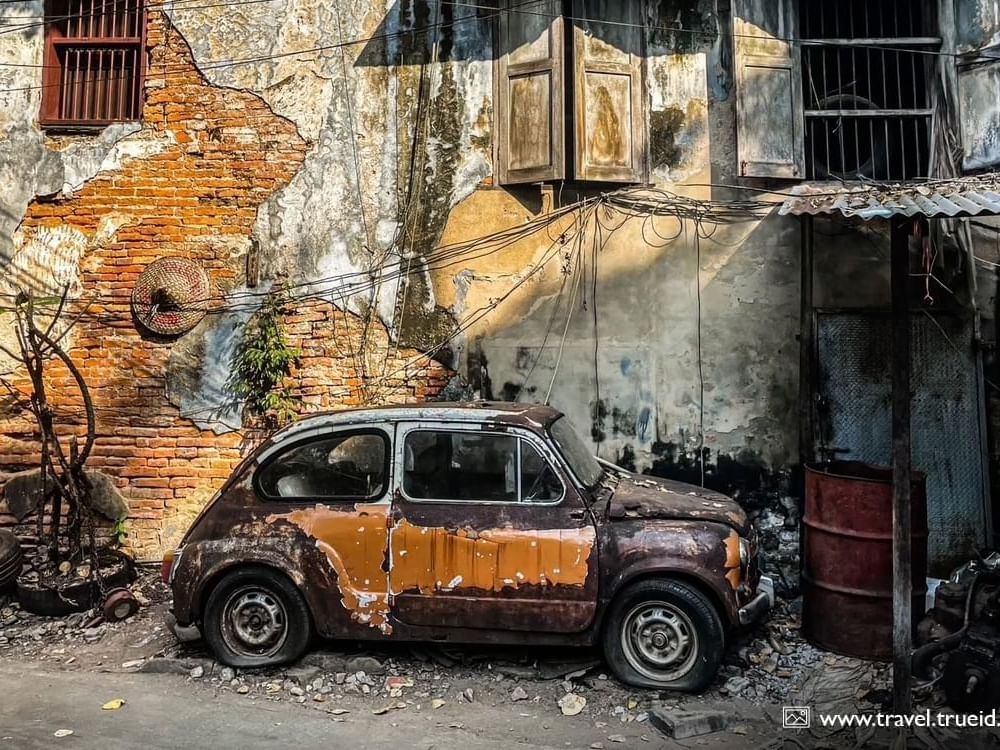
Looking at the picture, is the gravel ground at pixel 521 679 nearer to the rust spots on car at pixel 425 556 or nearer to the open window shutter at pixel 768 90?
the rust spots on car at pixel 425 556

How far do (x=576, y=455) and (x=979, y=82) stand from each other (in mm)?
4796

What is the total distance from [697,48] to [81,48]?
599cm

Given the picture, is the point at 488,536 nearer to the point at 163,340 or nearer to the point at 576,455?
the point at 576,455

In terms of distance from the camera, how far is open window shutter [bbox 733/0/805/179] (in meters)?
6.84

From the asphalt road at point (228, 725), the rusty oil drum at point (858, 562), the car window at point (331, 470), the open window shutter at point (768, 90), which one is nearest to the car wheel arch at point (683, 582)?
the asphalt road at point (228, 725)

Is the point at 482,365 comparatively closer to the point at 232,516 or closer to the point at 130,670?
the point at 232,516

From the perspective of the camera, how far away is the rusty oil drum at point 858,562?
200 inches

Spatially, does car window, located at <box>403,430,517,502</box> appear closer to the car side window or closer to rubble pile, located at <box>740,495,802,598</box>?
the car side window

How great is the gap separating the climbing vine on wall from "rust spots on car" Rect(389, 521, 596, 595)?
2810 millimetres

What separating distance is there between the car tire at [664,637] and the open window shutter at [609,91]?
3830 millimetres

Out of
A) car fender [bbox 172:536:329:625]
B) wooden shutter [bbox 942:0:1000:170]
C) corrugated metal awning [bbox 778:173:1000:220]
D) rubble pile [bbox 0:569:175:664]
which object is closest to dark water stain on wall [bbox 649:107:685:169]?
corrugated metal awning [bbox 778:173:1000:220]

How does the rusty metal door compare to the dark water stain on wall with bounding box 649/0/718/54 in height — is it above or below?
below

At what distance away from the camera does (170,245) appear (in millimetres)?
7379

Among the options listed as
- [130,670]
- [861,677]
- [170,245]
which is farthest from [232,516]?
[861,677]
